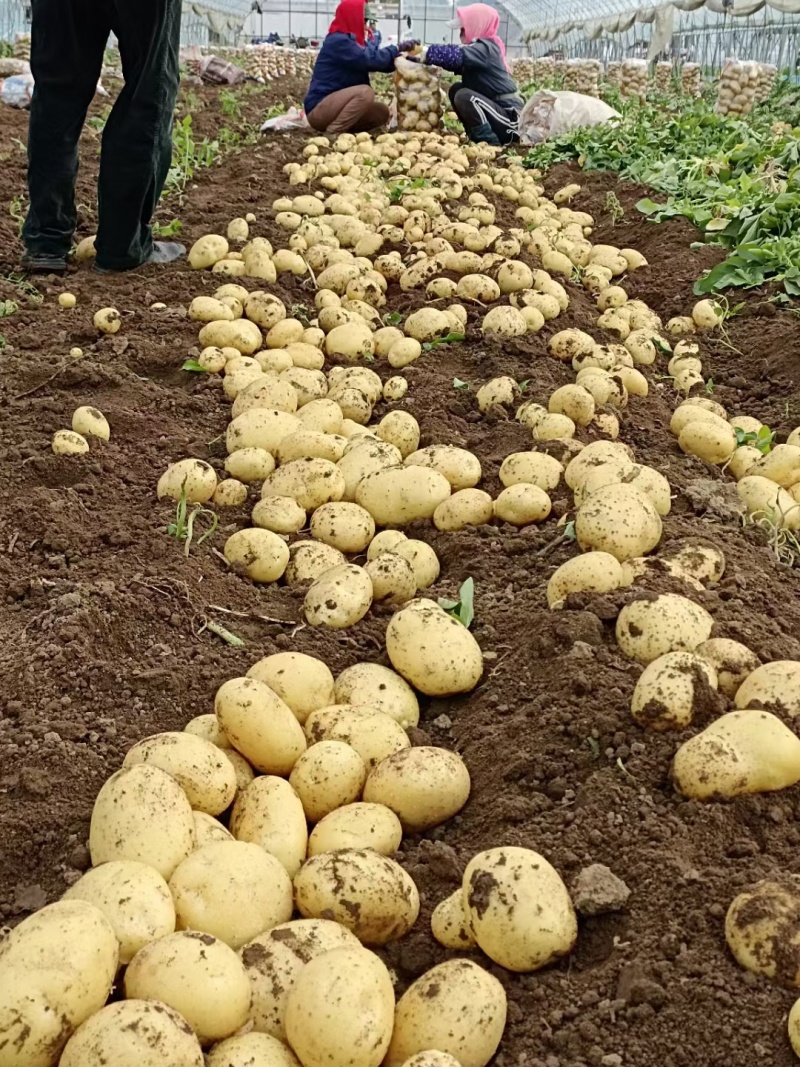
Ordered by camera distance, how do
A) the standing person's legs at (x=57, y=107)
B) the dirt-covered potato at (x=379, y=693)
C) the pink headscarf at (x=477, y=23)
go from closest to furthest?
the dirt-covered potato at (x=379, y=693), the standing person's legs at (x=57, y=107), the pink headscarf at (x=477, y=23)

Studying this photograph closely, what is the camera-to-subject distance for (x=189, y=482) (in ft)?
11.3

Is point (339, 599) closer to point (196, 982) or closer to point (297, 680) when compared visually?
point (297, 680)

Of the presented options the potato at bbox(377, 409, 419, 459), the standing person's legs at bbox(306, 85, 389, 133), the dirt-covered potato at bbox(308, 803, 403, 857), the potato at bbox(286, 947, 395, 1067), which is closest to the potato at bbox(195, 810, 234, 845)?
the dirt-covered potato at bbox(308, 803, 403, 857)

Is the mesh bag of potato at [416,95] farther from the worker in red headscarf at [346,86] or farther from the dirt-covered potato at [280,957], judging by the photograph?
the dirt-covered potato at [280,957]

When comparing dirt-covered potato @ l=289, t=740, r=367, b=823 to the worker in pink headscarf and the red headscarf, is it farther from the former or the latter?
the red headscarf

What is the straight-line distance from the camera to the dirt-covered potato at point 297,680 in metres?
2.46

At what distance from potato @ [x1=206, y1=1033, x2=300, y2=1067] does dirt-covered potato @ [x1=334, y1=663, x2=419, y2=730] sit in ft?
3.07

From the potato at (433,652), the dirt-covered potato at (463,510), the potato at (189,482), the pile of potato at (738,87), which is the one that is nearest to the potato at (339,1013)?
the potato at (433,652)

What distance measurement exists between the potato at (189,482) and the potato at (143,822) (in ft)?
5.06

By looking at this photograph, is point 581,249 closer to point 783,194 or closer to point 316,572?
point 783,194

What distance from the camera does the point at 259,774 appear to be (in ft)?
7.72

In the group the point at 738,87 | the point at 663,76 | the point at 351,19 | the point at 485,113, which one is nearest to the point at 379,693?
the point at 485,113

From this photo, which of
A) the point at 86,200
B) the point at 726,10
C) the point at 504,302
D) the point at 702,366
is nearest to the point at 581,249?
the point at 504,302

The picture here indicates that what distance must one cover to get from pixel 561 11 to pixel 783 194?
129 feet
